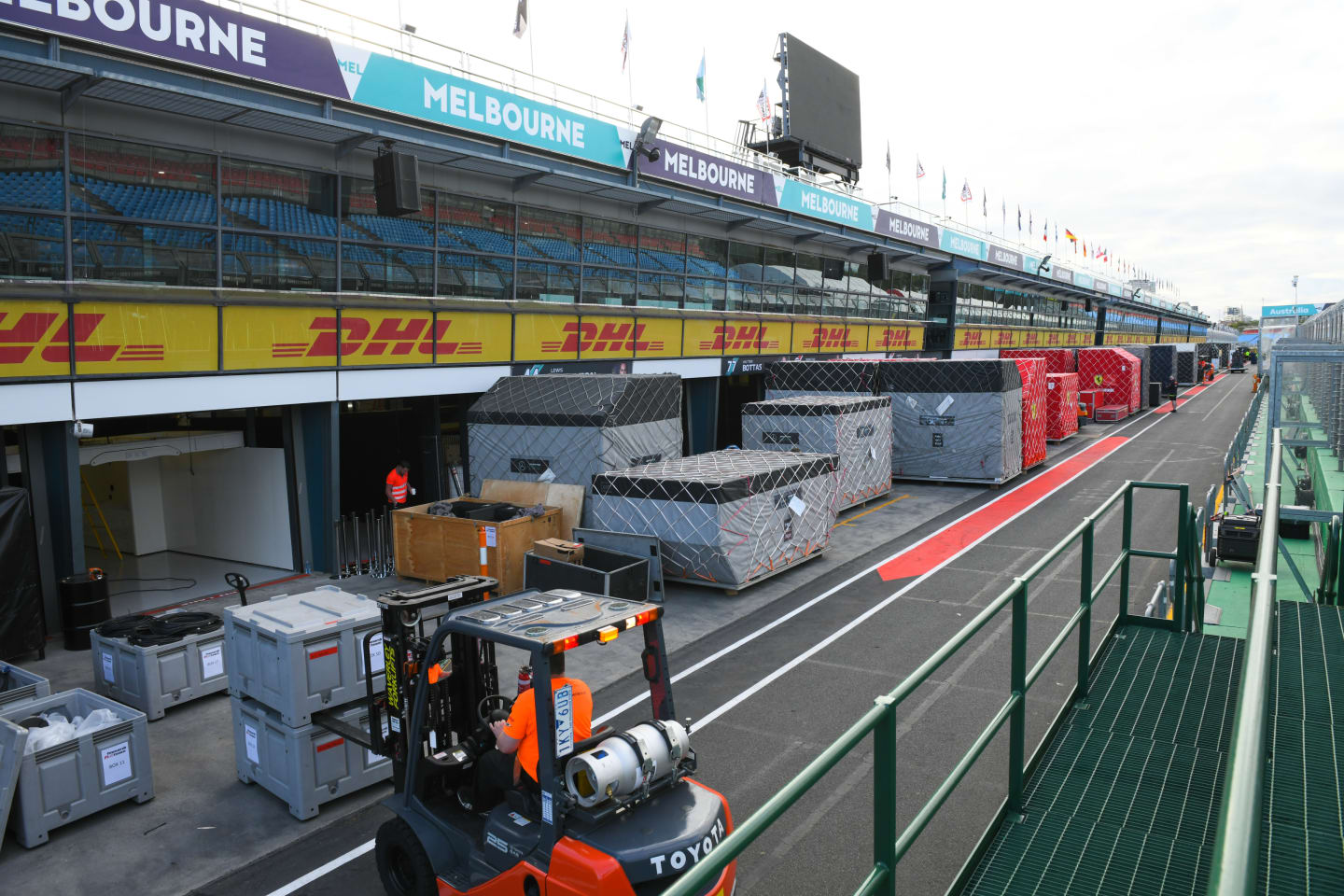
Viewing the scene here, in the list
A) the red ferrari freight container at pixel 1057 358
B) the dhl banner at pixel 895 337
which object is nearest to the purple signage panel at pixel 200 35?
the dhl banner at pixel 895 337

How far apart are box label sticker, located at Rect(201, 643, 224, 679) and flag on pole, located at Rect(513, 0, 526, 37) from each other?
526 inches

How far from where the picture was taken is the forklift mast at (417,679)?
21.5 feet

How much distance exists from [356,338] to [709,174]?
428 inches

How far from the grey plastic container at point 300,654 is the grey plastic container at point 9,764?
1.68 m

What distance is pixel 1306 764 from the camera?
4906 millimetres

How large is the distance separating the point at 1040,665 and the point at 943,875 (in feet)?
7.80

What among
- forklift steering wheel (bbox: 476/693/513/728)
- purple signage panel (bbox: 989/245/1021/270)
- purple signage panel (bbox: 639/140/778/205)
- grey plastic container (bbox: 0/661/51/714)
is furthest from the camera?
purple signage panel (bbox: 989/245/1021/270)

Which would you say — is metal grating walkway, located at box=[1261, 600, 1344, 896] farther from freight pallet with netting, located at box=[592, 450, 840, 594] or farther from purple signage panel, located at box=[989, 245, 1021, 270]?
purple signage panel, located at box=[989, 245, 1021, 270]

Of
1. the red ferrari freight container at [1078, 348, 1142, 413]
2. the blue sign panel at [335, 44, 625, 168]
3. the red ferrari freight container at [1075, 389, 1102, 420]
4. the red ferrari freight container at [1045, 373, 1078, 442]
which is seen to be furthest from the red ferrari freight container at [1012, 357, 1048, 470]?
the red ferrari freight container at [1078, 348, 1142, 413]

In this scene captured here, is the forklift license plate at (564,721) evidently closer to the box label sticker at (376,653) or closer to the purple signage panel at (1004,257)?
the box label sticker at (376,653)

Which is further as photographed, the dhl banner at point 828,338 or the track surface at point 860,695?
the dhl banner at point 828,338

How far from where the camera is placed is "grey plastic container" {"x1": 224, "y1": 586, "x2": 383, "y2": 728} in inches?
303

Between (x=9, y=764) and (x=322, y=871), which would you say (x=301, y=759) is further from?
(x=9, y=764)

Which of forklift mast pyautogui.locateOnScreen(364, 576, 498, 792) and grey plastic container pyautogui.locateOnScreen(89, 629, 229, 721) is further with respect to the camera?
grey plastic container pyautogui.locateOnScreen(89, 629, 229, 721)
